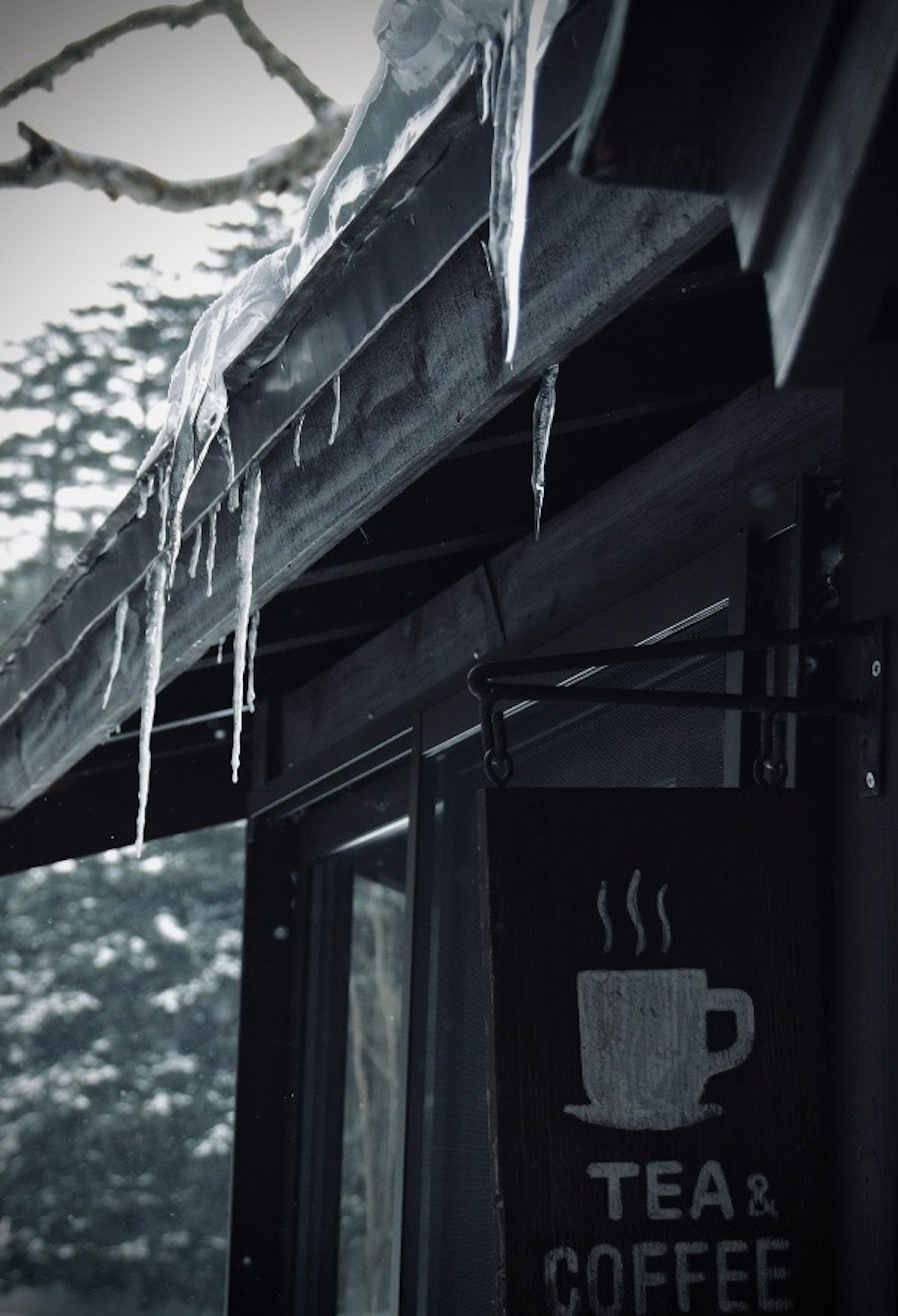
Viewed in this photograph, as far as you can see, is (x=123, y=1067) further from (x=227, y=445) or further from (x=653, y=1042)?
(x=653, y=1042)

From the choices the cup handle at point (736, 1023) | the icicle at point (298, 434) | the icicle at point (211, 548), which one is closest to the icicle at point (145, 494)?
the icicle at point (211, 548)

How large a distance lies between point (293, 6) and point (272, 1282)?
56.6ft

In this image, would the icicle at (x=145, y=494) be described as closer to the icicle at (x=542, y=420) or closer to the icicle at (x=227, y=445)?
the icicle at (x=227, y=445)

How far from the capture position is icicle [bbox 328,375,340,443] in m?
2.15

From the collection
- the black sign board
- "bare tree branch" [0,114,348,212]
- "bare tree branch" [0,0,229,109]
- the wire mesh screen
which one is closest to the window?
the wire mesh screen

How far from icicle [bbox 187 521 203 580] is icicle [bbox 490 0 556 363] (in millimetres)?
1271

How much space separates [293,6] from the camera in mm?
18531

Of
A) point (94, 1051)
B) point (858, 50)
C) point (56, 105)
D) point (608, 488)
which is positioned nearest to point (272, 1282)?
point (608, 488)

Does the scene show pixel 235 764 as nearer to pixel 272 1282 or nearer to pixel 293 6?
pixel 272 1282

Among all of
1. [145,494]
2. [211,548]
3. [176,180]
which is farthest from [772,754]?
[176,180]

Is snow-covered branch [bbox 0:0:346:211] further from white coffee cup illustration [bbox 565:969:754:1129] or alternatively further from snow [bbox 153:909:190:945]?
snow [bbox 153:909:190:945]

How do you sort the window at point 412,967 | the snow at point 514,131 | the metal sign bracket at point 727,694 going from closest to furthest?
the snow at point 514,131 < the metal sign bracket at point 727,694 < the window at point 412,967

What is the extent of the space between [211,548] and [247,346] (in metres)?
0.57

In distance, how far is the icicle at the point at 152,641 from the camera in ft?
9.21
